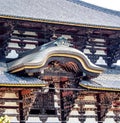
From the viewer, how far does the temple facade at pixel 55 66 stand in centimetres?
1744

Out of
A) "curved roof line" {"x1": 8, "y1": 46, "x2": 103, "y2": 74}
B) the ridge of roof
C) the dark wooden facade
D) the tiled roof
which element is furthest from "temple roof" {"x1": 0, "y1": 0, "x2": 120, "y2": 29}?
the tiled roof

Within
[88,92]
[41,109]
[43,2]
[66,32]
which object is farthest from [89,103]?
[43,2]

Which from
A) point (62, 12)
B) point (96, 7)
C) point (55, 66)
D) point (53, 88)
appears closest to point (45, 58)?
point (55, 66)

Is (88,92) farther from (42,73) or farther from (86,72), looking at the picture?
(42,73)

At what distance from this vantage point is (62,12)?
891 inches

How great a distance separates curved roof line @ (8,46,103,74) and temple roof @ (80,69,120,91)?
65 centimetres

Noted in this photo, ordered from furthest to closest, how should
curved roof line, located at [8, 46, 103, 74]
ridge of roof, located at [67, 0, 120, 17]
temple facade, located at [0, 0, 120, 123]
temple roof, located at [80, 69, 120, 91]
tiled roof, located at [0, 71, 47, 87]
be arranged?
ridge of roof, located at [67, 0, 120, 17] → temple roof, located at [80, 69, 120, 91] → temple facade, located at [0, 0, 120, 123] → curved roof line, located at [8, 46, 103, 74] → tiled roof, located at [0, 71, 47, 87]

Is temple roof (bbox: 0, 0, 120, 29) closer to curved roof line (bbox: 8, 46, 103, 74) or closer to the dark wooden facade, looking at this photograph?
the dark wooden facade

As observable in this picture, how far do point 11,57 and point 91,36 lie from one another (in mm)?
4293

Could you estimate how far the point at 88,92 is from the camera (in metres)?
19.0

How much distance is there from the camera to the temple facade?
17438mm

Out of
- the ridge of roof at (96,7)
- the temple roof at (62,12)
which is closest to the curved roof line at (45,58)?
the temple roof at (62,12)

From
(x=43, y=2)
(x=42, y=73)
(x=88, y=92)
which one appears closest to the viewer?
(x=42, y=73)

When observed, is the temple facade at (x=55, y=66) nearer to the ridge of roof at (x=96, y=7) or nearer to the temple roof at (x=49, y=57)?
the temple roof at (x=49, y=57)
